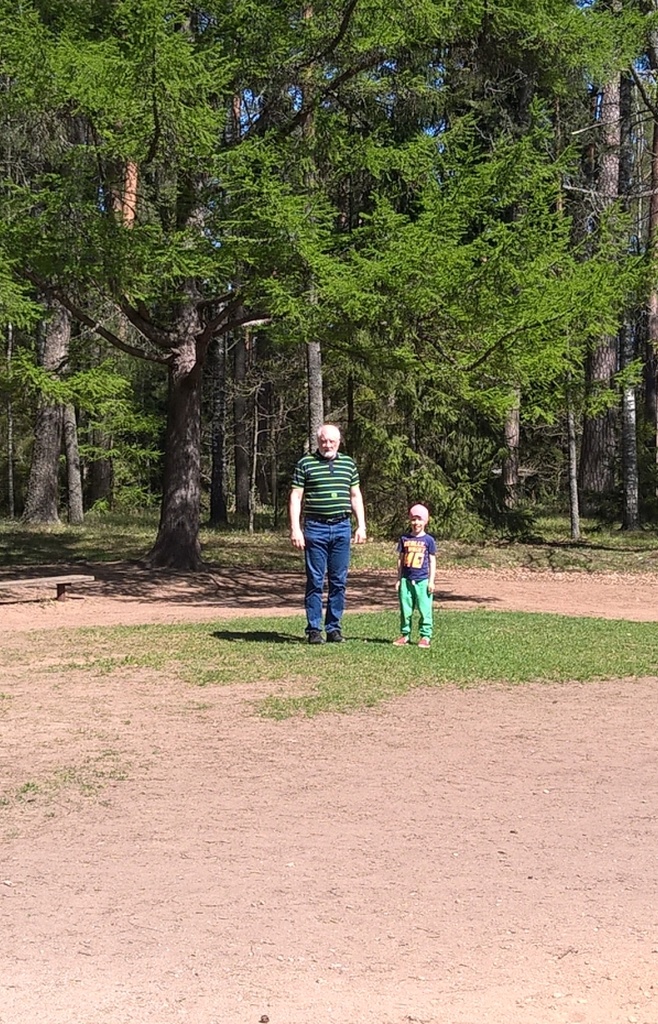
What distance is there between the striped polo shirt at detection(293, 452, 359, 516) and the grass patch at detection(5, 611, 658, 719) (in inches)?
47.4

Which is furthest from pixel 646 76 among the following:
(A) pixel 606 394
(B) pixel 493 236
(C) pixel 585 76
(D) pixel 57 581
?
(D) pixel 57 581

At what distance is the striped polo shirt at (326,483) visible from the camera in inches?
365

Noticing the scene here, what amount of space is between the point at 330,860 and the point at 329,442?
16.8ft

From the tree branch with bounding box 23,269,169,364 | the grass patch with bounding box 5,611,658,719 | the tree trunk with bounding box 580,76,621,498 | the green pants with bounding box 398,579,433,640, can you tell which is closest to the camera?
the grass patch with bounding box 5,611,658,719

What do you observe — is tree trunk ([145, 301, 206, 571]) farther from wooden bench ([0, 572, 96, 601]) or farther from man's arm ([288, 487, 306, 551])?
man's arm ([288, 487, 306, 551])

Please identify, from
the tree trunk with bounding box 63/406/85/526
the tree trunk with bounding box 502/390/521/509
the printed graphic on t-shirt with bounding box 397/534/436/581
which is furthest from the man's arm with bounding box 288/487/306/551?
the tree trunk with bounding box 63/406/85/526

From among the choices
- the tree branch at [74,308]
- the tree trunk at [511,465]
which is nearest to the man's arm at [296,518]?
the tree branch at [74,308]

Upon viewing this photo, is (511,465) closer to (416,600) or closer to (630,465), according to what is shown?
(630,465)

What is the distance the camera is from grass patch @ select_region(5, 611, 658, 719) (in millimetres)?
8125

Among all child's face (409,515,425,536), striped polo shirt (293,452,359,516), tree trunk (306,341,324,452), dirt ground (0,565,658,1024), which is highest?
tree trunk (306,341,324,452)

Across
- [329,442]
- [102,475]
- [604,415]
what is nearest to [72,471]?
[102,475]

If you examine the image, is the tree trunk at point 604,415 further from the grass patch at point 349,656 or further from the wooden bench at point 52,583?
the grass patch at point 349,656

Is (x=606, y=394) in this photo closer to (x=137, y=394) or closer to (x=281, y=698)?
(x=281, y=698)

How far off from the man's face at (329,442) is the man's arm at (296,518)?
1.22 ft
